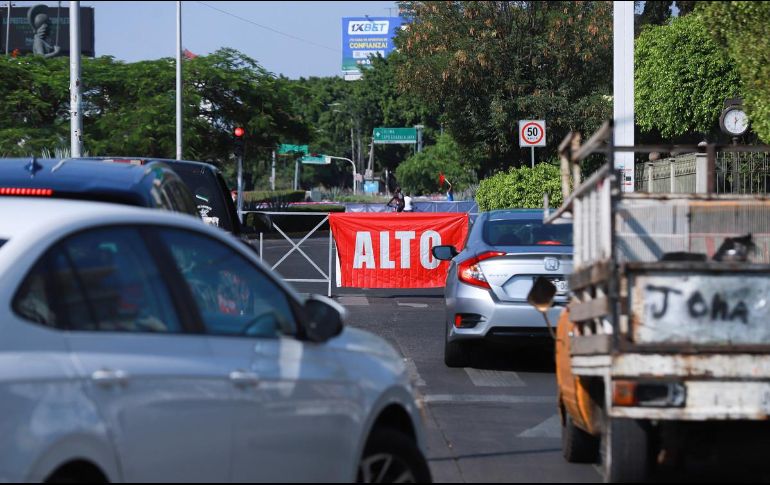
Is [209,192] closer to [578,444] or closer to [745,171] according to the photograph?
[578,444]

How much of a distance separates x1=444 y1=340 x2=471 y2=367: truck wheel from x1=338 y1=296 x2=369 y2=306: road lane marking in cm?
707

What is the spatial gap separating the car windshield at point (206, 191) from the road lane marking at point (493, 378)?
3212 millimetres

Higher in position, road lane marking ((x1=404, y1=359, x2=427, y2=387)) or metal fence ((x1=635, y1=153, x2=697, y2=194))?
metal fence ((x1=635, y1=153, x2=697, y2=194))

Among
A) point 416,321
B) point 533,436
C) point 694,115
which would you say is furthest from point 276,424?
point 694,115

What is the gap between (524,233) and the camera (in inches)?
484

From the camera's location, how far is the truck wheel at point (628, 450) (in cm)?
639

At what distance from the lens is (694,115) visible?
3628 centimetres

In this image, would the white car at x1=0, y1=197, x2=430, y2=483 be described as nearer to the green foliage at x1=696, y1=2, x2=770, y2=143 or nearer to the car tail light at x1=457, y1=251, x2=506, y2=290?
the car tail light at x1=457, y1=251, x2=506, y2=290

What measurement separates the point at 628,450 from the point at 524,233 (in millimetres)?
6002

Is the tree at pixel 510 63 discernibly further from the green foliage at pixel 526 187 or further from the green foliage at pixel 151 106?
the green foliage at pixel 526 187

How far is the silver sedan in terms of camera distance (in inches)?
451

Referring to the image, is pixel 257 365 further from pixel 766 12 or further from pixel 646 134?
pixel 646 134

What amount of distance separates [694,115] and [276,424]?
1310 inches

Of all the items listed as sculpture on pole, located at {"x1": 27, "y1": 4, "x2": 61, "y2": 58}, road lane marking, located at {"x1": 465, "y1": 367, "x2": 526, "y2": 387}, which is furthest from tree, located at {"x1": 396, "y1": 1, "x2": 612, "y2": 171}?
sculpture on pole, located at {"x1": 27, "y1": 4, "x2": 61, "y2": 58}
